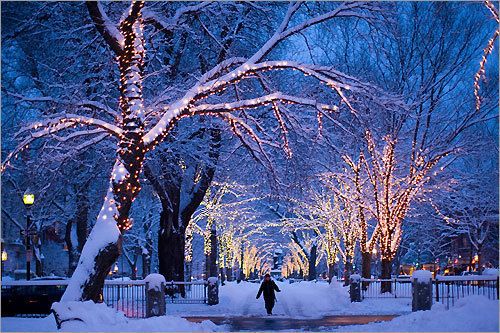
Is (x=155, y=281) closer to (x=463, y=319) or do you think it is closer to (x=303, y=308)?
(x=303, y=308)

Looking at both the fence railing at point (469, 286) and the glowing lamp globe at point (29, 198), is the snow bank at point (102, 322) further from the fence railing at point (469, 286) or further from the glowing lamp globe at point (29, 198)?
the glowing lamp globe at point (29, 198)

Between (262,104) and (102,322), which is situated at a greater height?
(262,104)

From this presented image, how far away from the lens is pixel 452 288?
80.0ft

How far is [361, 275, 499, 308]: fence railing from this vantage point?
20.4m

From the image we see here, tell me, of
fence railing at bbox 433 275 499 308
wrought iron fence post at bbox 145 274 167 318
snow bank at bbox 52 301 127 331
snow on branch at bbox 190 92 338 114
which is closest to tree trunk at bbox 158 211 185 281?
wrought iron fence post at bbox 145 274 167 318

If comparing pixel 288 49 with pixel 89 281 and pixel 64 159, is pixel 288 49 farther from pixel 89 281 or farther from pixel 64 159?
pixel 89 281

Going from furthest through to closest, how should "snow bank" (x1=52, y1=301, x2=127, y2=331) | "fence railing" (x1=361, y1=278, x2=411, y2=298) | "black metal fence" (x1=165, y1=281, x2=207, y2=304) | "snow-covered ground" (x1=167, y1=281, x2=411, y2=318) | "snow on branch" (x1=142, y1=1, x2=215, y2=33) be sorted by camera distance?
"fence railing" (x1=361, y1=278, x2=411, y2=298)
"black metal fence" (x1=165, y1=281, x2=207, y2=304)
"snow-covered ground" (x1=167, y1=281, x2=411, y2=318)
"snow on branch" (x1=142, y1=1, x2=215, y2=33)
"snow bank" (x1=52, y1=301, x2=127, y2=331)

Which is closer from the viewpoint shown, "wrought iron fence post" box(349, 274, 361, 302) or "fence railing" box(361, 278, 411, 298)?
"wrought iron fence post" box(349, 274, 361, 302)

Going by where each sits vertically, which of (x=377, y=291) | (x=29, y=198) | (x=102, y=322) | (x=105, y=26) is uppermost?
(x=105, y=26)

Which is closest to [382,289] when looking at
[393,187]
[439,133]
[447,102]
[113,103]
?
[393,187]

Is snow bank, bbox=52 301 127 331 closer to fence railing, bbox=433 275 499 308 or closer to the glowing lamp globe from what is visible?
fence railing, bbox=433 275 499 308

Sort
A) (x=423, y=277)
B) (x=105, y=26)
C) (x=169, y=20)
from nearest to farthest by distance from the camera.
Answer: (x=105, y=26)
(x=169, y=20)
(x=423, y=277)

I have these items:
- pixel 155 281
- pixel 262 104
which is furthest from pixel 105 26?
pixel 155 281

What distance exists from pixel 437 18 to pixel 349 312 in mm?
13902
